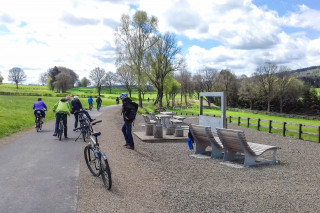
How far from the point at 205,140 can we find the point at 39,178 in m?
5.45

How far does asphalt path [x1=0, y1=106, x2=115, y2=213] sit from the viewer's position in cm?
489

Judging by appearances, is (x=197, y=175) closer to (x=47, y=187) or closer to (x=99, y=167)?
(x=99, y=167)

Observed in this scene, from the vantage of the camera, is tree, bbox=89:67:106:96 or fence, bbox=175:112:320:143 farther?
tree, bbox=89:67:106:96

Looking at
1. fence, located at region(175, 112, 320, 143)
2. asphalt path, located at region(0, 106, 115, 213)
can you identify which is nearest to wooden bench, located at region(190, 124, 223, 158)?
asphalt path, located at region(0, 106, 115, 213)

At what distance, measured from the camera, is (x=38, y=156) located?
8.97m

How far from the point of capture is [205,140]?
10141mm

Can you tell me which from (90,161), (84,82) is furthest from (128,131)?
(84,82)

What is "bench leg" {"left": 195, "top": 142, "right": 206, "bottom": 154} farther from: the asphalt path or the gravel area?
the asphalt path

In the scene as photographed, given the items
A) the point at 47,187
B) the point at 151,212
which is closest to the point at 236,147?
the point at 151,212

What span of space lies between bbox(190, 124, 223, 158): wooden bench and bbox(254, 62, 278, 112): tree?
66300mm

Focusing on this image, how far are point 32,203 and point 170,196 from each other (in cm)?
232

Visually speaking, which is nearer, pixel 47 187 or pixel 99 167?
pixel 47 187

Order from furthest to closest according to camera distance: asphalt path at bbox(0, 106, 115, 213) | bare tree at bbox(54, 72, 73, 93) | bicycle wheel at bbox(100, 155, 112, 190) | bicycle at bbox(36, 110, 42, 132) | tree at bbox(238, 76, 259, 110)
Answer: bare tree at bbox(54, 72, 73, 93)
tree at bbox(238, 76, 259, 110)
bicycle at bbox(36, 110, 42, 132)
bicycle wheel at bbox(100, 155, 112, 190)
asphalt path at bbox(0, 106, 115, 213)

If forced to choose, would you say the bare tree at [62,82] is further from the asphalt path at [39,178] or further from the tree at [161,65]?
the asphalt path at [39,178]
